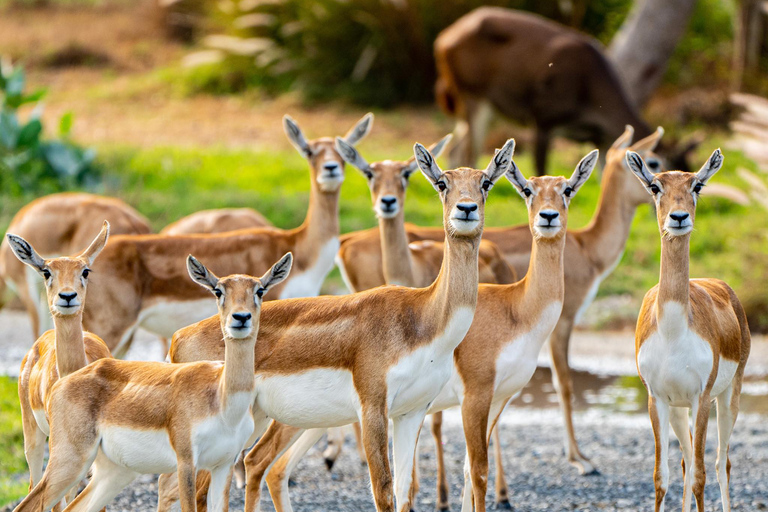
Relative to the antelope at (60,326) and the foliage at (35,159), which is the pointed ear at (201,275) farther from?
the foliage at (35,159)

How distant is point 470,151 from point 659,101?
6.13 meters

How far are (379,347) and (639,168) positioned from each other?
5.32ft

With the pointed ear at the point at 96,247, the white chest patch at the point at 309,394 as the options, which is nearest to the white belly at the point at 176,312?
the pointed ear at the point at 96,247

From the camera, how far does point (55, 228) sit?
9.27m

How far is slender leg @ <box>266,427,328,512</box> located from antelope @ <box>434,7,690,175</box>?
853 cm

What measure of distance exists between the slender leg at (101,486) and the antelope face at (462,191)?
6.22 feet

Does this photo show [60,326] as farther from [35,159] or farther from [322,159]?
[35,159]

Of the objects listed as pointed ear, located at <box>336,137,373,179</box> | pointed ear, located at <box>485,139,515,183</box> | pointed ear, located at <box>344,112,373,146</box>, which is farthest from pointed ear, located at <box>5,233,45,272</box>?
pointed ear, located at <box>344,112,373,146</box>

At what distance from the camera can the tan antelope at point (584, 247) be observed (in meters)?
7.98

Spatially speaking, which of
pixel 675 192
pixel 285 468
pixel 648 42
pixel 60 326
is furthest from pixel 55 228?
pixel 648 42

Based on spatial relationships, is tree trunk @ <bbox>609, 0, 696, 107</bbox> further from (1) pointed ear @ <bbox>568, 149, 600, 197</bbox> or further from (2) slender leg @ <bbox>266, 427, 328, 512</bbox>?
(2) slender leg @ <bbox>266, 427, 328, 512</bbox>

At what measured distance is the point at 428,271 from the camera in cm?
752

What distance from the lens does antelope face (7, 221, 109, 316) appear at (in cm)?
527

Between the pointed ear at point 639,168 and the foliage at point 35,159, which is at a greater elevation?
the pointed ear at point 639,168
